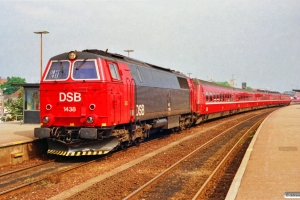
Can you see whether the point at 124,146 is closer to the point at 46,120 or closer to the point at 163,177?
the point at 46,120

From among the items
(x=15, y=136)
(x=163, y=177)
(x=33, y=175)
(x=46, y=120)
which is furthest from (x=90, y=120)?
(x=15, y=136)

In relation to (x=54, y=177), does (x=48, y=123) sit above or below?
above

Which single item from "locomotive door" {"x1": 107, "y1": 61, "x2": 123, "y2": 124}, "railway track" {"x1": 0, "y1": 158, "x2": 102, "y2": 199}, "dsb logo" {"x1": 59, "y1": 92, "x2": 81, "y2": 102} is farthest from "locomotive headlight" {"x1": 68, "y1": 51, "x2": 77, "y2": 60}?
"railway track" {"x1": 0, "y1": 158, "x2": 102, "y2": 199}

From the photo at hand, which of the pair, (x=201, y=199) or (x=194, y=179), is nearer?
(x=201, y=199)

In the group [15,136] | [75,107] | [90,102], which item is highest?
[90,102]

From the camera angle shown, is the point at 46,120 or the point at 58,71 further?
the point at 58,71

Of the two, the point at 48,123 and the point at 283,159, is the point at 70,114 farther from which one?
the point at 283,159

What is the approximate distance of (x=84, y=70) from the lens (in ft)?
41.7

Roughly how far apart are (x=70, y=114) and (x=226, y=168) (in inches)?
221

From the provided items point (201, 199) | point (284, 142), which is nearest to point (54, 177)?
point (201, 199)

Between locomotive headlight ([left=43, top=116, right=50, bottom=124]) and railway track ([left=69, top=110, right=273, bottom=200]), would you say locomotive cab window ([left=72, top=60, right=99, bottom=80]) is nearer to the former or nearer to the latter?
locomotive headlight ([left=43, top=116, right=50, bottom=124])

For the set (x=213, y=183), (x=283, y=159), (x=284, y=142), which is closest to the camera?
(x=213, y=183)

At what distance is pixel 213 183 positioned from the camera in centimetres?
1005

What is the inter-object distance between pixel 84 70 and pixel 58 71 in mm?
1035
